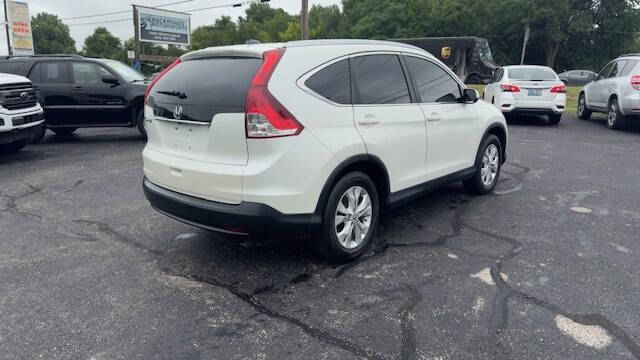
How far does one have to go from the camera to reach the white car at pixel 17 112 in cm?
722

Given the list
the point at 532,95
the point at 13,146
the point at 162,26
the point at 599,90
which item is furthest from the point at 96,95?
the point at 162,26

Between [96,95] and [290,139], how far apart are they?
25.1 feet

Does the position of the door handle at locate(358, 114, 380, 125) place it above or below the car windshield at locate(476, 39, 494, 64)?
below

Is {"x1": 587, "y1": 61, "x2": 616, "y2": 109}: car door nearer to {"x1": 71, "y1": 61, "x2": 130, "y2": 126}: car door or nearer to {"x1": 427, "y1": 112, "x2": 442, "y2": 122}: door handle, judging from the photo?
{"x1": 427, "y1": 112, "x2": 442, "y2": 122}: door handle

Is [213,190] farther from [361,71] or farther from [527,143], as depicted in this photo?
[527,143]

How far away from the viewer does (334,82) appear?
353 cm

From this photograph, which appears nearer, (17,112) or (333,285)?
(333,285)

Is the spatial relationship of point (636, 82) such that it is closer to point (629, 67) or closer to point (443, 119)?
point (629, 67)

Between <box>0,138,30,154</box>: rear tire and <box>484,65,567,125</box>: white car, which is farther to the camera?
<box>484,65,567,125</box>: white car

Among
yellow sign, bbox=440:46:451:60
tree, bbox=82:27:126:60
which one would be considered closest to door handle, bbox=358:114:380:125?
yellow sign, bbox=440:46:451:60

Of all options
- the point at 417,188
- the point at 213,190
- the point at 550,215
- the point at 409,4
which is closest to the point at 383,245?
the point at 417,188

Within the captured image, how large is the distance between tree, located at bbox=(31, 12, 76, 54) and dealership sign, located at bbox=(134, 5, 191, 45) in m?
65.1

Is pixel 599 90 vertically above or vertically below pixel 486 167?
above

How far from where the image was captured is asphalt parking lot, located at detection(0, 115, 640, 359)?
2.65 m
